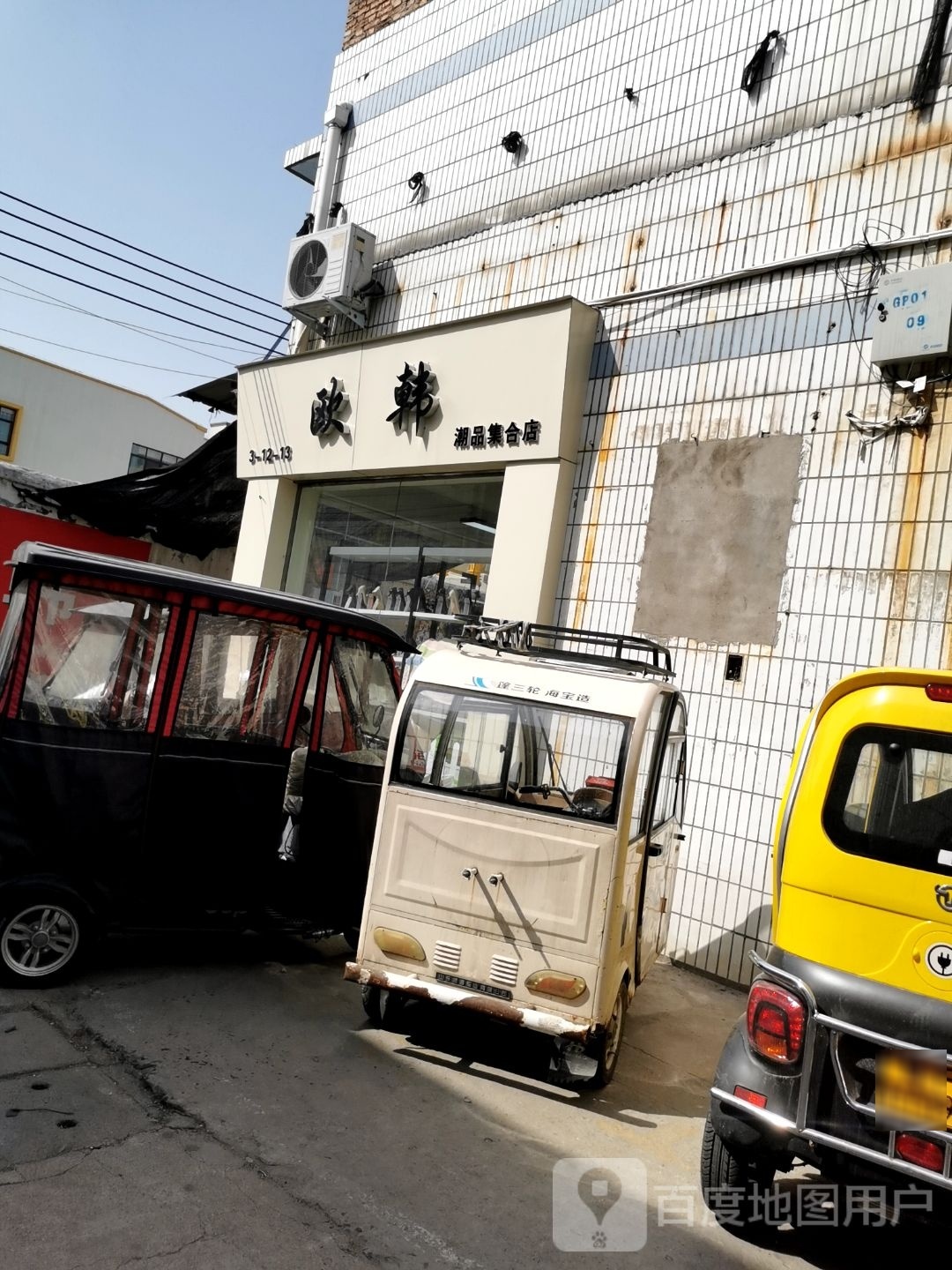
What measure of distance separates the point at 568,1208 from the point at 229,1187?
1305 mm

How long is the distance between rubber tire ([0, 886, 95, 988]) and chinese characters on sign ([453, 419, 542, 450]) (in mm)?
5559

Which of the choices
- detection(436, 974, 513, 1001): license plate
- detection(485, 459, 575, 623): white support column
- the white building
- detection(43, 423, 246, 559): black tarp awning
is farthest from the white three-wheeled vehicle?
the white building

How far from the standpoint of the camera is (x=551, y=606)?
858cm

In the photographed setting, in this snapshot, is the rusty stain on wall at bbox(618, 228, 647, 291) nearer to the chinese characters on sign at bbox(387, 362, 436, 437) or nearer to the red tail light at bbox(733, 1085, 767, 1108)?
the chinese characters on sign at bbox(387, 362, 436, 437)

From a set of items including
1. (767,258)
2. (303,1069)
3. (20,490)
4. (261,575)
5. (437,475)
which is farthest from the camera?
(20,490)

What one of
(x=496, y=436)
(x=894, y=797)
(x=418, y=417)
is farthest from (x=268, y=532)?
(x=894, y=797)

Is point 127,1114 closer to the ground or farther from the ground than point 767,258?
closer to the ground

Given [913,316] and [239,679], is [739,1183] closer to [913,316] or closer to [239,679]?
[239,679]

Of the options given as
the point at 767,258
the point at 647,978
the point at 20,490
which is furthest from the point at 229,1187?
the point at 20,490

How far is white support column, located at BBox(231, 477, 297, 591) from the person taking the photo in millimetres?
11742

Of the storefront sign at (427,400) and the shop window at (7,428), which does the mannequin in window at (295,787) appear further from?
the shop window at (7,428)

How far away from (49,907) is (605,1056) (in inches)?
121

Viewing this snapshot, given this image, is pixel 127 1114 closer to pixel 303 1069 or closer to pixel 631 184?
pixel 303 1069

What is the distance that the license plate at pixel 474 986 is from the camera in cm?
461
